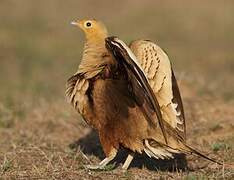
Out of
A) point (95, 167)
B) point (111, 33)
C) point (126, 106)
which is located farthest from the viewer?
point (111, 33)

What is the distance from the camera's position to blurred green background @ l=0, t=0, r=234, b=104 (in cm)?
1233

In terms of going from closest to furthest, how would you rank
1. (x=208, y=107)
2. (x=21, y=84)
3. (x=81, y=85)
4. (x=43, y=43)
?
(x=81, y=85), (x=208, y=107), (x=21, y=84), (x=43, y=43)

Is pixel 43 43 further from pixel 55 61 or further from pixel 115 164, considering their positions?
pixel 115 164

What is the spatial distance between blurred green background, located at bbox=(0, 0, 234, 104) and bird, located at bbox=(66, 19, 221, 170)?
3.26 meters

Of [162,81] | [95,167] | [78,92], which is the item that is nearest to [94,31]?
[78,92]

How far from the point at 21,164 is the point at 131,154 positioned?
3.58ft

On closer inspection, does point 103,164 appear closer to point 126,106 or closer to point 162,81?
point 126,106

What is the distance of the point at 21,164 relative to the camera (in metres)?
6.68

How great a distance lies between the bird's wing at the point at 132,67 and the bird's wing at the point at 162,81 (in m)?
0.44

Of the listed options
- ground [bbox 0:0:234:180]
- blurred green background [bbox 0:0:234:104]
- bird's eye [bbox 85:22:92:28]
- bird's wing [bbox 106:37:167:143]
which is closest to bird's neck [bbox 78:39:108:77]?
bird's eye [bbox 85:22:92:28]

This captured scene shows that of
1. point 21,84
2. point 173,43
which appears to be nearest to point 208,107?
point 21,84

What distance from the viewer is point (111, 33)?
58.5ft

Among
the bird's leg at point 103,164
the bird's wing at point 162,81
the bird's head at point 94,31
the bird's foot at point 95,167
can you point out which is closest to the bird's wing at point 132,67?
the bird's wing at point 162,81

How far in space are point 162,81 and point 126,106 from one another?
19.8 inches
